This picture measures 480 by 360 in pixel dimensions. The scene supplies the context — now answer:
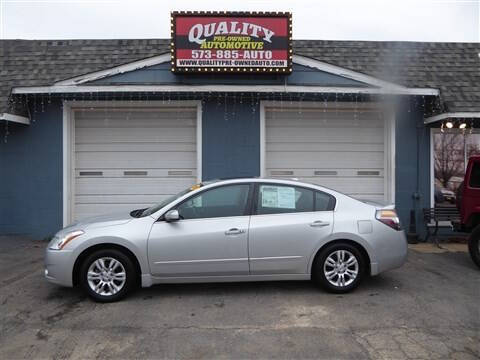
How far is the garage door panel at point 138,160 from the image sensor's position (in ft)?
31.8

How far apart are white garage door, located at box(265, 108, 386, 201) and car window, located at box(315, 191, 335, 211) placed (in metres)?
4.14

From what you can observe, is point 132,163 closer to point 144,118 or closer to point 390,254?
point 144,118

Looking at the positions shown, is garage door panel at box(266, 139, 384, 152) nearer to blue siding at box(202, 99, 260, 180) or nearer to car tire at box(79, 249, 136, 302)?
blue siding at box(202, 99, 260, 180)

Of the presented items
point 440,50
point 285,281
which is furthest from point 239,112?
point 440,50

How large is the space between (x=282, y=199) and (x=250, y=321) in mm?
1661

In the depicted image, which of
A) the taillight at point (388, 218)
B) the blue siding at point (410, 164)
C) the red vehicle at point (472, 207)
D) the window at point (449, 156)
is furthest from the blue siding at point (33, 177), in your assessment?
the window at point (449, 156)

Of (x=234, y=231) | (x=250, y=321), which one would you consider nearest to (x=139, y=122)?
(x=234, y=231)

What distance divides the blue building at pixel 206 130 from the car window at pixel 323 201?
3.84 metres

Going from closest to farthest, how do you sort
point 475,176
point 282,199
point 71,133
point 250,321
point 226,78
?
point 250,321, point 282,199, point 475,176, point 226,78, point 71,133

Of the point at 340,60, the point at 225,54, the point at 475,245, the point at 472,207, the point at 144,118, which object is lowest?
the point at 475,245

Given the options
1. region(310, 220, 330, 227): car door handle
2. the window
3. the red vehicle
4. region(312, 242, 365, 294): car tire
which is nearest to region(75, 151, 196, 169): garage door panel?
region(310, 220, 330, 227): car door handle

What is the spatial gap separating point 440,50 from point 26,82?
9.63 metres

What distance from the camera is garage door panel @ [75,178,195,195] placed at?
31.8ft

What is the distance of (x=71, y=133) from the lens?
957 centimetres
